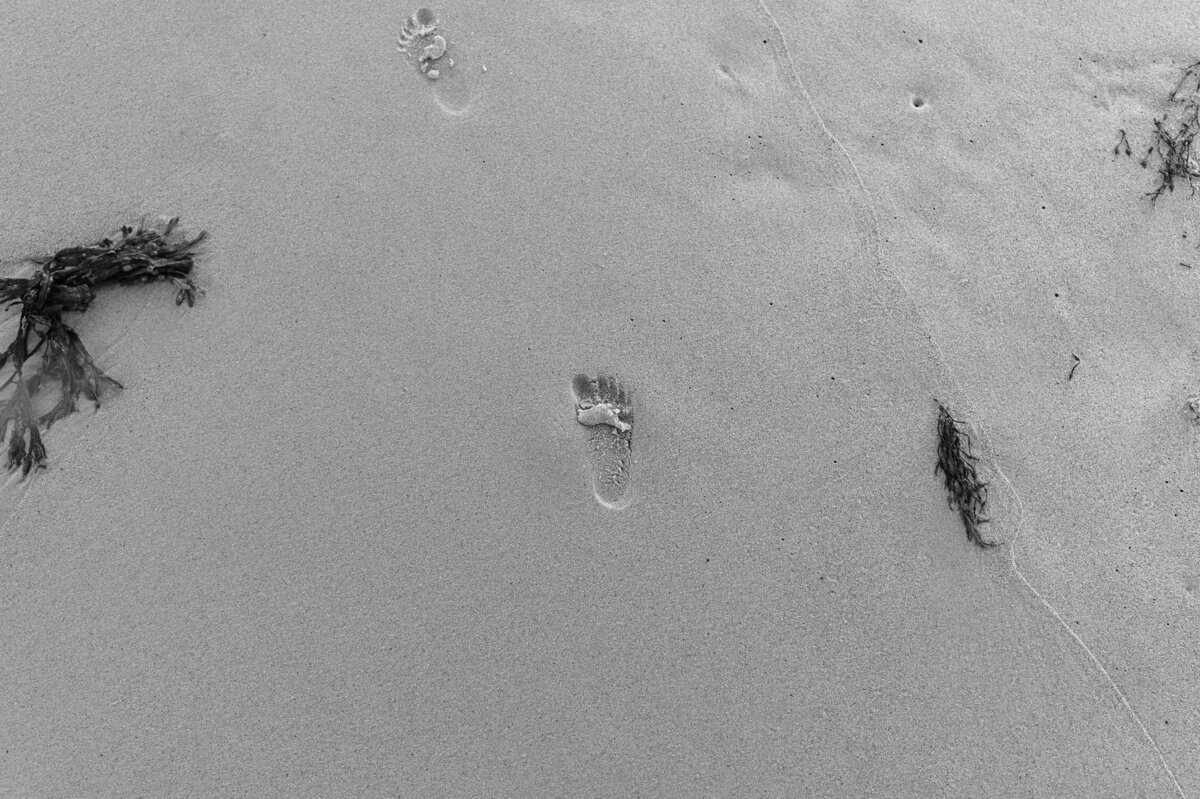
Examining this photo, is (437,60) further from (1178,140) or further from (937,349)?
(1178,140)

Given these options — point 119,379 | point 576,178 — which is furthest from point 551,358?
point 119,379

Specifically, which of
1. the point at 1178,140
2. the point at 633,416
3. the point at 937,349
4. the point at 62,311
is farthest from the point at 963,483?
the point at 62,311

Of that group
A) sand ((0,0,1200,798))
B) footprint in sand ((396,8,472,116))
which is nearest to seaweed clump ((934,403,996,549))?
sand ((0,0,1200,798))

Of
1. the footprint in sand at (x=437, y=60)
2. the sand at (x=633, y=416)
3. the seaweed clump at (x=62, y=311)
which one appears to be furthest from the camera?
the footprint in sand at (x=437, y=60)

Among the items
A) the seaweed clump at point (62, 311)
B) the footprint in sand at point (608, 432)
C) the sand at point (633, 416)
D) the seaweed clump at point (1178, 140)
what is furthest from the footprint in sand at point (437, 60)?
the seaweed clump at point (1178, 140)

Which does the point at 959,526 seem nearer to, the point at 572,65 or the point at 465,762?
the point at 465,762

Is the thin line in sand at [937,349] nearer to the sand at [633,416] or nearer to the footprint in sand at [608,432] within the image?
the sand at [633,416]
